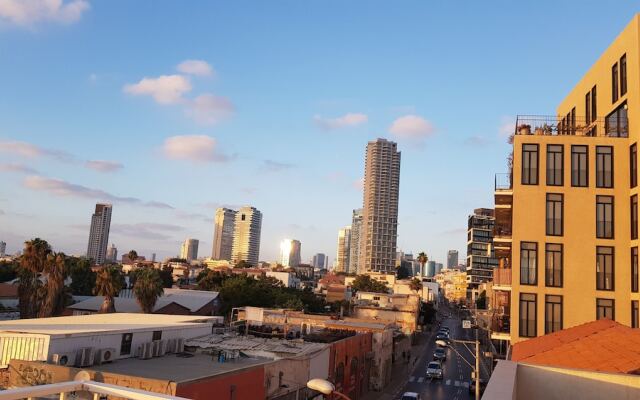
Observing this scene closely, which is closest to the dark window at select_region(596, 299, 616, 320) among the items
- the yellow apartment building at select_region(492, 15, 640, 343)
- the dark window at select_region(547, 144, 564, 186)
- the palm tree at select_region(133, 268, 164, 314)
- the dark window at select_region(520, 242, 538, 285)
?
the yellow apartment building at select_region(492, 15, 640, 343)

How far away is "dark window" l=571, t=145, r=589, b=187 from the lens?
3416 cm

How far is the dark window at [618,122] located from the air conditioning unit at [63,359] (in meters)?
35.4

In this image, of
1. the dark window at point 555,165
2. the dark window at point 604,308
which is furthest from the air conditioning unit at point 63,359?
the dark window at point 604,308

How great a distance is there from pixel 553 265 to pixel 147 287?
141 ft

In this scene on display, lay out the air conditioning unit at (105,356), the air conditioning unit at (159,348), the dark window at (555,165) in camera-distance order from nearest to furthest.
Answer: the air conditioning unit at (105,356) < the air conditioning unit at (159,348) < the dark window at (555,165)

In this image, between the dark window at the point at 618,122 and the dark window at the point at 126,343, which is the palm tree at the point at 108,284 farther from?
the dark window at the point at 618,122

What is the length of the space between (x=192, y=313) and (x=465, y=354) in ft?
137

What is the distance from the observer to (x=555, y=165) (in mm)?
34562

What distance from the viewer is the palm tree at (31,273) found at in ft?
170

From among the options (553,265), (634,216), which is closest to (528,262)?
(553,265)

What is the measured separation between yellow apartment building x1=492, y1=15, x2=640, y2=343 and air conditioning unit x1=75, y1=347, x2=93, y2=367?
84.4ft

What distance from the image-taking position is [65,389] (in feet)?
20.4

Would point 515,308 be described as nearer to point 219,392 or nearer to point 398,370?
point 219,392

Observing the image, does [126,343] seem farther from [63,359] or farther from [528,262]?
[528,262]
